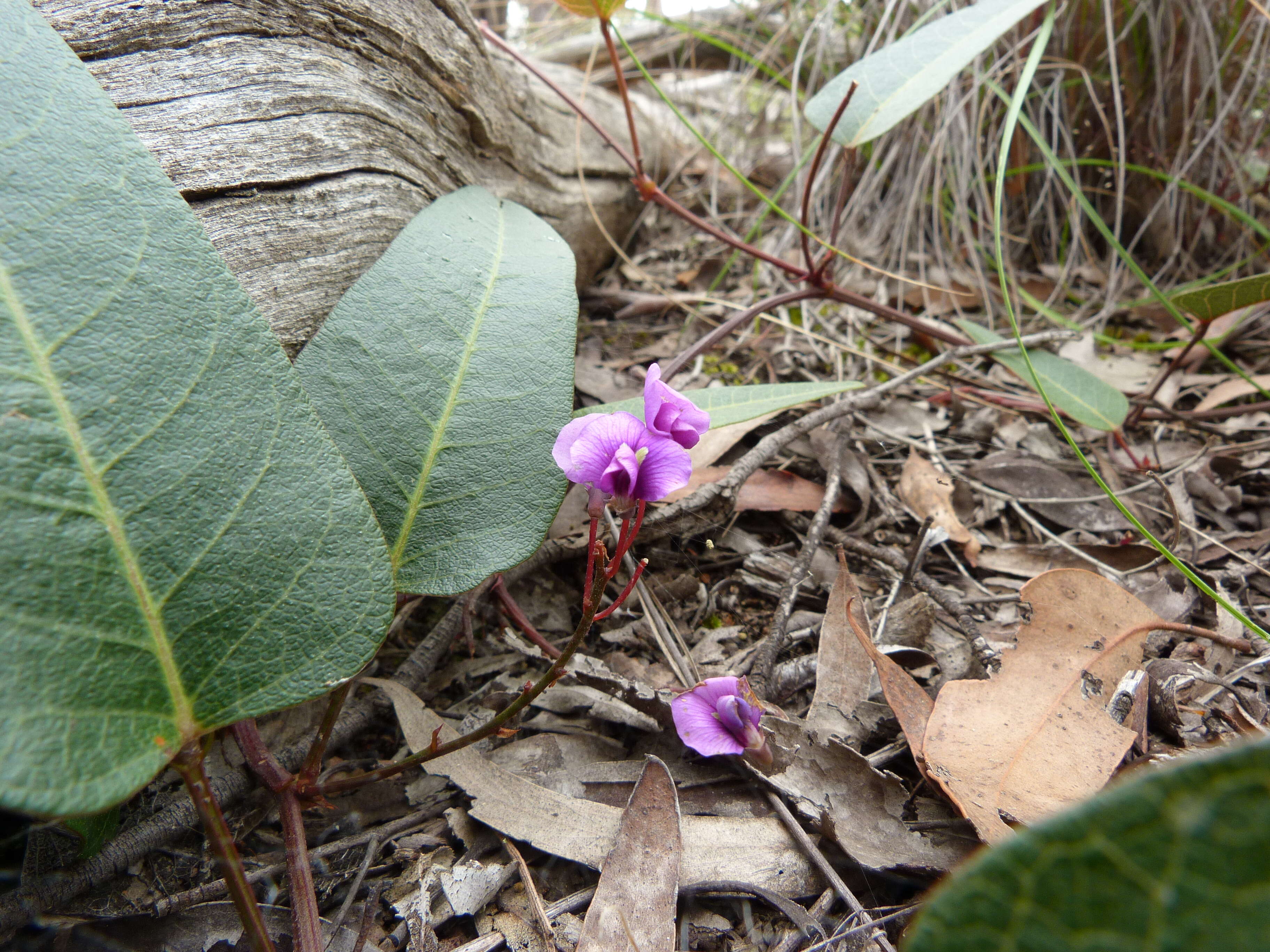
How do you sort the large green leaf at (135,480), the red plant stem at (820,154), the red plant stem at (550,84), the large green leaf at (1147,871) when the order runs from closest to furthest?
the large green leaf at (1147,871) → the large green leaf at (135,480) → the red plant stem at (820,154) → the red plant stem at (550,84)

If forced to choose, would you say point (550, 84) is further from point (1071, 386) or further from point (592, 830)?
point (592, 830)

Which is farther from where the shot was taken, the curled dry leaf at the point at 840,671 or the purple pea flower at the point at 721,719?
the curled dry leaf at the point at 840,671

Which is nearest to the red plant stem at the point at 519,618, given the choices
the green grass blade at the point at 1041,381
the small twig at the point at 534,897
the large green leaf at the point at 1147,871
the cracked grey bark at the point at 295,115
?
the small twig at the point at 534,897

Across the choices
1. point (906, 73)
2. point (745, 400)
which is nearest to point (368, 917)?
point (745, 400)

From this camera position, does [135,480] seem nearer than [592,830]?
Yes

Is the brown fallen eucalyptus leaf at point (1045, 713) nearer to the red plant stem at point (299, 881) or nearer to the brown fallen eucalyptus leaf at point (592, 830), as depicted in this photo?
the brown fallen eucalyptus leaf at point (592, 830)

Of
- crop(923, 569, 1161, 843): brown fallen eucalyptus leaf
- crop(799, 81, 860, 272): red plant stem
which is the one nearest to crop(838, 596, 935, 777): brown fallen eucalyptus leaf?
crop(923, 569, 1161, 843): brown fallen eucalyptus leaf
